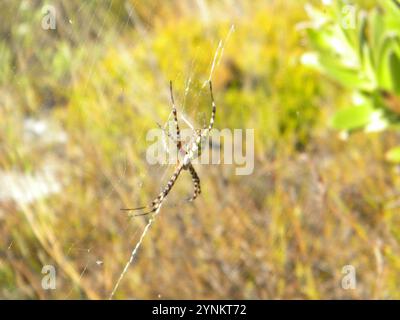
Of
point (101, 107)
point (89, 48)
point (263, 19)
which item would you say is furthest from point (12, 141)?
point (263, 19)

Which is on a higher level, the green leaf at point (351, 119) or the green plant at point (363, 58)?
the green plant at point (363, 58)

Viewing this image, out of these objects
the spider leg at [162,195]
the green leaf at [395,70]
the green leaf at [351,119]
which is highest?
the green leaf at [395,70]

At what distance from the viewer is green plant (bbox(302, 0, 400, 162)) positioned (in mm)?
1697

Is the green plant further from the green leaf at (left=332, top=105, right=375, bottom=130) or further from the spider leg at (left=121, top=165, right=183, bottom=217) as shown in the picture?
the spider leg at (left=121, top=165, right=183, bottom=217)

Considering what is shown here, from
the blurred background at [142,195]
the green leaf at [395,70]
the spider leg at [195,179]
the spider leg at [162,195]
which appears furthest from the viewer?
the blurred background at [142,195]

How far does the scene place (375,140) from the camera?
3.27 metres

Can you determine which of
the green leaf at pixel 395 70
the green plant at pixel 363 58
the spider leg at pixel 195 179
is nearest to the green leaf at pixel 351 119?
the green plant at pixel 363 58

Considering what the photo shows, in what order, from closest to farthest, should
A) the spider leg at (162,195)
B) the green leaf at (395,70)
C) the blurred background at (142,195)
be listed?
1. the green leaf at (395,70)
2. the spider leg at (162,195)
3. the blurred background at (142,195)

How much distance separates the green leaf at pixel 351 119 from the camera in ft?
6.06

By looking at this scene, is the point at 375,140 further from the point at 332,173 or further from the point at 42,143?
the point at 42,143

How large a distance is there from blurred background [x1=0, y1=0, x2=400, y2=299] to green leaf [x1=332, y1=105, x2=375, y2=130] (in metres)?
0.46

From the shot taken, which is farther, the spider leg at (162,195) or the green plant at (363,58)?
the spider leg at (162,195)

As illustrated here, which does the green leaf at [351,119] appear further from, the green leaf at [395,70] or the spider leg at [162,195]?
the spider leg at [162,195]

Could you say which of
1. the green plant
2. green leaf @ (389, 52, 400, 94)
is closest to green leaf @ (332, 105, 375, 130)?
the green plant
